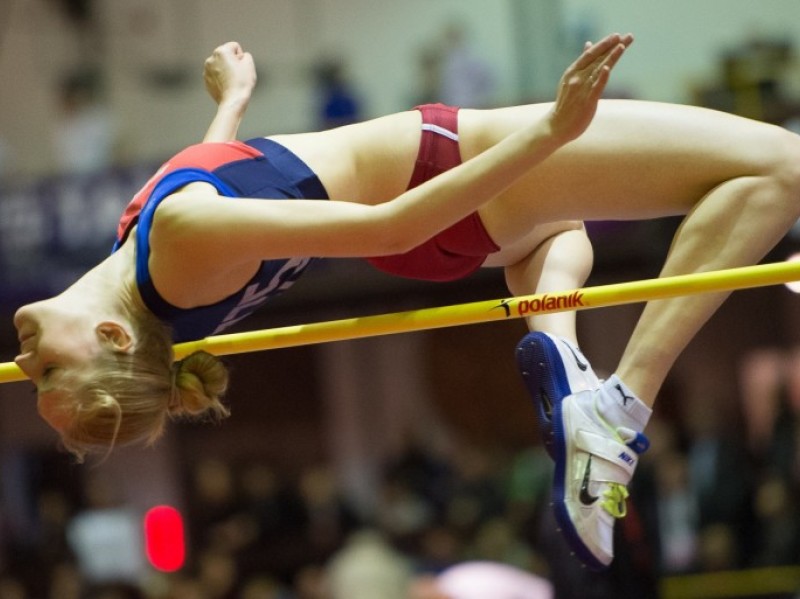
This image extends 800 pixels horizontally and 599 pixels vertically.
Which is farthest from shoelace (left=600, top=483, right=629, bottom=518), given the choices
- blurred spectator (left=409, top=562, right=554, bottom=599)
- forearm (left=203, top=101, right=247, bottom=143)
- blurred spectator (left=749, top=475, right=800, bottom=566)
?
blurred spectator (left=749, top=475, right=800, bottom=566)

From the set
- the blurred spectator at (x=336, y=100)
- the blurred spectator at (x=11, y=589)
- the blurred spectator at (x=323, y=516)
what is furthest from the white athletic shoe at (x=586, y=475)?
the blurred spectator at (x=11, y=589)

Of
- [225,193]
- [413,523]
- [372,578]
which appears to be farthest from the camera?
[413,523]

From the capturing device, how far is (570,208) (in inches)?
120

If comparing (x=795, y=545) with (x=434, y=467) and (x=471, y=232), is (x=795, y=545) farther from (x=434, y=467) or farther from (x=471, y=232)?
(x=471, y=232)

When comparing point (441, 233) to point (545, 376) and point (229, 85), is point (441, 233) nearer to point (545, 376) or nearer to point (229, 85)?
point (545, 376)

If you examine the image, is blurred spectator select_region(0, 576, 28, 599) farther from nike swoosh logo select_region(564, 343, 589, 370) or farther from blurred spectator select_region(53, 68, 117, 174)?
nike swoosh logo select_region(564, 343, 589, 370)

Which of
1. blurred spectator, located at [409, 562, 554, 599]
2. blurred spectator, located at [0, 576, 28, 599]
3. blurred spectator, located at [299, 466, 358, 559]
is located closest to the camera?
blurred spectator, located at [409, 562, 554, 599]

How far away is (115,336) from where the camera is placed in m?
2.92

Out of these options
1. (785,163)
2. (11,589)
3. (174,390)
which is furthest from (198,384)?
(11,589)

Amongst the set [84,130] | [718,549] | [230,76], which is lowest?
[718,549]

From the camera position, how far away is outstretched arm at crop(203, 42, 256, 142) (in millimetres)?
3408

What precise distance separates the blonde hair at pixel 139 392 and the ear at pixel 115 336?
13 millimetres

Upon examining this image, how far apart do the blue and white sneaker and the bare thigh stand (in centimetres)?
28

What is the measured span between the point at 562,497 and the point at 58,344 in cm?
110
